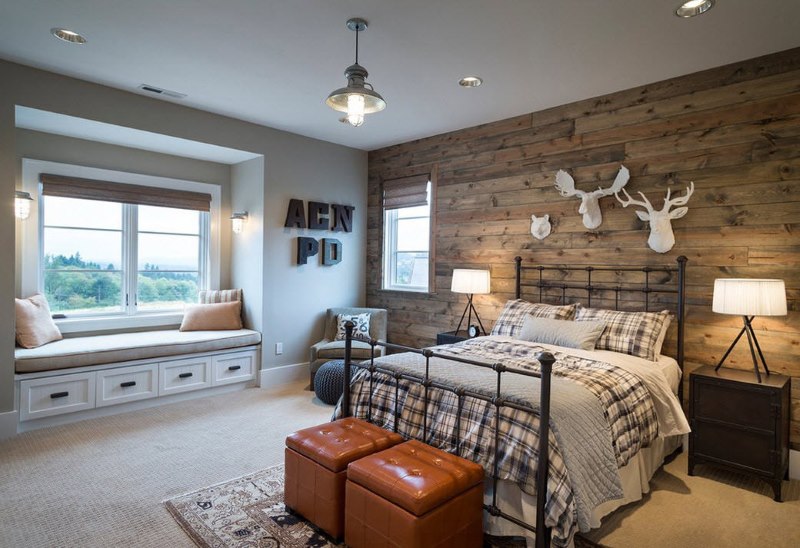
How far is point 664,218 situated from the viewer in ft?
11.3

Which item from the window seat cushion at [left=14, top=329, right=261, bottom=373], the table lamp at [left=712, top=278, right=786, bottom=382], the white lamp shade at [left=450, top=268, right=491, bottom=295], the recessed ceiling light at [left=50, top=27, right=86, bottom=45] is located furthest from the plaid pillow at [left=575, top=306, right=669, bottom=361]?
the recessed ceiling light at [left=50, top=27, right=86, bottom=45]

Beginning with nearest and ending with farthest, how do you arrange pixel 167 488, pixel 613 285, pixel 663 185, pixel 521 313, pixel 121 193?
pixel 167 488 → pixel 663 185 → pixel 613 285 → pixel 521 313 → pixel 121 193

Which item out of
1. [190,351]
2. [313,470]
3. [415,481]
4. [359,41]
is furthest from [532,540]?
[190,351]

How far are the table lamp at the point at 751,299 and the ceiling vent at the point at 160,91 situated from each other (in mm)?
4311

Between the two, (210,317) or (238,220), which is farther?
(238,220)

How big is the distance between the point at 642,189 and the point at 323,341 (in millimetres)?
3446

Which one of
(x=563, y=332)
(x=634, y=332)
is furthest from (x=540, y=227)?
(x=634, y=332)

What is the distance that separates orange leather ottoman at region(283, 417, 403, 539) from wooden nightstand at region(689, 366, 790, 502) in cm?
197

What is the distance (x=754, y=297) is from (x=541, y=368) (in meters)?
1.74

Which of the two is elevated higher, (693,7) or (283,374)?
(693,7)

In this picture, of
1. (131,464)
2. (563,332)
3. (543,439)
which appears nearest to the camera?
(543,439)

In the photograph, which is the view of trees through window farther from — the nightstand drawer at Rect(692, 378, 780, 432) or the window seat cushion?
the nightstand drawer at Rect(692, 378, 780, 432)

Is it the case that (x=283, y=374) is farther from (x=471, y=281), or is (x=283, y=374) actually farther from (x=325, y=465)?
(x=325, y=465)

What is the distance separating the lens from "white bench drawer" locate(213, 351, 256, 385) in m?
4.58
